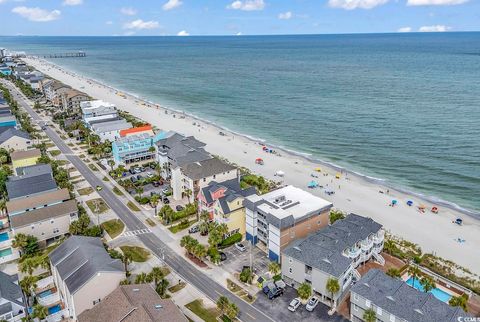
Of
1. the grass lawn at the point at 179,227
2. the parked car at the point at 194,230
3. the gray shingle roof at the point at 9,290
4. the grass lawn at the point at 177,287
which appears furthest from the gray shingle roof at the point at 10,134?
the grass lawn at the point at 177,287

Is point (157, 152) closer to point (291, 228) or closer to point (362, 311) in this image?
point (291, 228)

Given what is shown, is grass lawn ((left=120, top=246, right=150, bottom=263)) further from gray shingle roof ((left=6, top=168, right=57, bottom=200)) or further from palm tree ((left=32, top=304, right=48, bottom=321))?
gray shingle roof ((left=6, top=168, right=57, bottom=200))

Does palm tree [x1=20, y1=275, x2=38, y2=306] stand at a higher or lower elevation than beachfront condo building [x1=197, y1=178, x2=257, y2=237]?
lower

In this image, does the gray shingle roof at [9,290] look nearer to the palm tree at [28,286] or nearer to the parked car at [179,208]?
the palm tree at [28,286]

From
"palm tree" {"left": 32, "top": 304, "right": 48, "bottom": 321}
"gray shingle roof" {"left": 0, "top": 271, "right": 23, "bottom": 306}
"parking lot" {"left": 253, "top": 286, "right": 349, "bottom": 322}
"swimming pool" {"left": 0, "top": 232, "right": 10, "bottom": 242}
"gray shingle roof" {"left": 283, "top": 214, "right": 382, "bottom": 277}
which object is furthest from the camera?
"swimming pool" {"left": 0, "top": 232, "right": 10, "bottom": 242}

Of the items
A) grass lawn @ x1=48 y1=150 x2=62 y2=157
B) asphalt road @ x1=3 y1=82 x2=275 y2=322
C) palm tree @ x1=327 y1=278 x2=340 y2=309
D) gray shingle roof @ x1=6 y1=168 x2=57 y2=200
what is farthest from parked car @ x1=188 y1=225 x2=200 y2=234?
grass lawn @ x1=48 y1=150 x2=62 y2=157

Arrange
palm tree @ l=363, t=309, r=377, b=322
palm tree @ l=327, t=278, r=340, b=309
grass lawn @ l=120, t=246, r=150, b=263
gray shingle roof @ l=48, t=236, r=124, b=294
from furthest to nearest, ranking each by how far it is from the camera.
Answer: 1. grass lawn @ l=120, t=246, r=150, b=263
2. palm tree @ l=327, t=278, r=340, b=309
3. gray shingle roof @ l=48, t=236, r=124, b=294
4. palm tree @ l=363, t=309, r=377, b=322

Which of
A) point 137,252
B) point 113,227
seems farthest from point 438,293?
point 113,227
